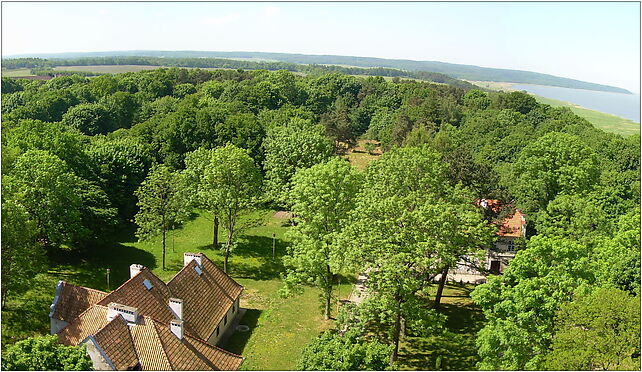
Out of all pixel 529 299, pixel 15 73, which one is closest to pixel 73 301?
pixel 529 299

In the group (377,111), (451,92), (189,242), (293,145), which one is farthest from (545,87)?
(189,242)

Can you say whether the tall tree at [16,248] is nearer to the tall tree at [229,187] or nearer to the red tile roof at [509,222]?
the tall tree at [229,187]

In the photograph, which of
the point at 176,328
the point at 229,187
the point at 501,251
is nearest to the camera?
the point at 176,328

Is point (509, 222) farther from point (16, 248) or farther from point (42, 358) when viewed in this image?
point (42, 358)

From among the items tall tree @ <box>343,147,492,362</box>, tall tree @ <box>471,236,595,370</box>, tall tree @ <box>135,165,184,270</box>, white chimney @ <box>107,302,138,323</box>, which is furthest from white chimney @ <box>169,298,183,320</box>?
tall tree @ <box>471,236,595,370</box>

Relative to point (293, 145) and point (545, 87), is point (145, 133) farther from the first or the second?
point (545, 87)
